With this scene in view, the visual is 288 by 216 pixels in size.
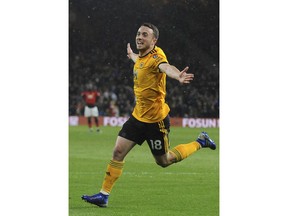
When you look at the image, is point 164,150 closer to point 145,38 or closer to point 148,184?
point 145,38

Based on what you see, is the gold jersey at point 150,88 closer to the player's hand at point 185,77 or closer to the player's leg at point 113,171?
the player's leg at point 113,171

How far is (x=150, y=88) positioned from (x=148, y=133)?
44 cm

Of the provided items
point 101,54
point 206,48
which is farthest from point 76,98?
point 206,48

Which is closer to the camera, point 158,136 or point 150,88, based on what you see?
point 150,88

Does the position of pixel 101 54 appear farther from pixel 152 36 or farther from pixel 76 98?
pixel 152 36

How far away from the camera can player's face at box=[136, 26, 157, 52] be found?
7.40 metres

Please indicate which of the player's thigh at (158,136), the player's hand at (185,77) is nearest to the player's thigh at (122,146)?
the player's thigh at (158,136)

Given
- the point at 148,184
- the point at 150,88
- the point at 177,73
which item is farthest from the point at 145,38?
the point at 148,184

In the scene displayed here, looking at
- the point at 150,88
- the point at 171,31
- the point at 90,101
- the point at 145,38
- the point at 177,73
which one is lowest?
the point at 90,101

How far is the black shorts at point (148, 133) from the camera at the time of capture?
7586mm

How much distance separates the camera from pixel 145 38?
7414 mm

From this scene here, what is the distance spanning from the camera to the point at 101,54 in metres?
14.2

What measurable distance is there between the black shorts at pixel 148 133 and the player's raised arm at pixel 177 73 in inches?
26.4
